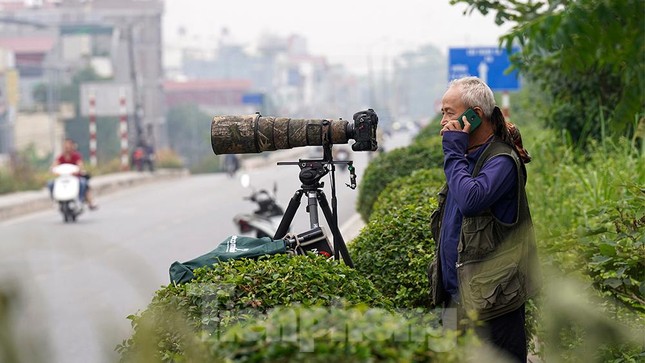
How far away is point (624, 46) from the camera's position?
8203 mm

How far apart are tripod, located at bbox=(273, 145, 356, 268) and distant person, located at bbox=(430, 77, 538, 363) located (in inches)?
37.2

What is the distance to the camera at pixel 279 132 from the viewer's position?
5.39 metres

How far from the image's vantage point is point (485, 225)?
178 inches

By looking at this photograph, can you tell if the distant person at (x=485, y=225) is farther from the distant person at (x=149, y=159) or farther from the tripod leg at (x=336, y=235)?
the distant person at (x=149, y=159)

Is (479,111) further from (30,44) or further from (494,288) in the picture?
(30,44)

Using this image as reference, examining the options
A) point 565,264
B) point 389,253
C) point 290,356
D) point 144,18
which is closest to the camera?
point 290,356

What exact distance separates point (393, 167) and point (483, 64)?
10.6m

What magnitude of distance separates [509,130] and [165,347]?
60.3 inches

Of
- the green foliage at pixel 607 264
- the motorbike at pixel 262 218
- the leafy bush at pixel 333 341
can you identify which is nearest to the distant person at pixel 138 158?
the motorbike at pixel 262 218

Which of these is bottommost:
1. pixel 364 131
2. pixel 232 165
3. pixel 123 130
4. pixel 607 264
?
pixel 232 165

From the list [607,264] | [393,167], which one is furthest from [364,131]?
[393,167]

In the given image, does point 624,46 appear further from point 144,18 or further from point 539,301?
point 144,18

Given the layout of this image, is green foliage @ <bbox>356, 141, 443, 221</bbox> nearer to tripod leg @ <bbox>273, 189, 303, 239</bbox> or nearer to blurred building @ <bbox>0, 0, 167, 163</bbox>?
tripod leg @ <bbox>273, 189, 303, 239</bbox>

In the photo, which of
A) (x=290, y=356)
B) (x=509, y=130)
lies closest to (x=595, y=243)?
(x=509, y=130)
